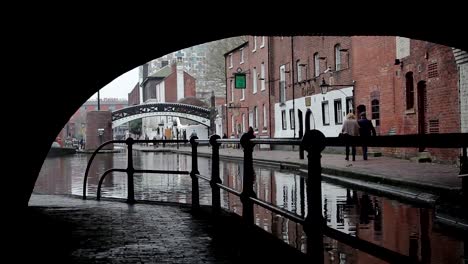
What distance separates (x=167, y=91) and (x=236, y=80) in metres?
57.0

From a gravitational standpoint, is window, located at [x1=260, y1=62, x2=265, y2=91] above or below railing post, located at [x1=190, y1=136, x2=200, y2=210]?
above

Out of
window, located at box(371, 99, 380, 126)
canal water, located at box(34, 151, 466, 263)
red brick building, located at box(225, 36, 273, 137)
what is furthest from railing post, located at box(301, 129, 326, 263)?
red brick building, located at box(225, 36, 273, 137)

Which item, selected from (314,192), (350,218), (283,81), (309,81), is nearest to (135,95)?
(283,81)

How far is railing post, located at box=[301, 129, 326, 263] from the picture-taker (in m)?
3.16

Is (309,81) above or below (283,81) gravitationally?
below

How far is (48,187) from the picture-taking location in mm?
16188

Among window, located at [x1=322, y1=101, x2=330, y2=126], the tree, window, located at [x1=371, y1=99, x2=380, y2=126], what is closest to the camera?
window, located at [x1=371, y1=99, x2=380, y2=126]

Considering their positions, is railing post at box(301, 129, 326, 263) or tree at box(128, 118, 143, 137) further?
tree at box(128, 118, 143, 137)

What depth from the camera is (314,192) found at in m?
3.28

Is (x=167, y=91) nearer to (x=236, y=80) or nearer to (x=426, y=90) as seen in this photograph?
(x=236, y=80)

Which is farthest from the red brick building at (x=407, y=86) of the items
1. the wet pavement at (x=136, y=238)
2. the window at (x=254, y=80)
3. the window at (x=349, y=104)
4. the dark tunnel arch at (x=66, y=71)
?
the window at (x=254, y=80)

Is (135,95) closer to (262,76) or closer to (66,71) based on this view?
(262,76)

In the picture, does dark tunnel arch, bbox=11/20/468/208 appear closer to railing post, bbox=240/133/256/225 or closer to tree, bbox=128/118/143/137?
railing post, bbox=240/133/256/225

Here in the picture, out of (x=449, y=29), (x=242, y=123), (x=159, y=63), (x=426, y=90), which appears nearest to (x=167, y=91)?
(x=159, y=63)
